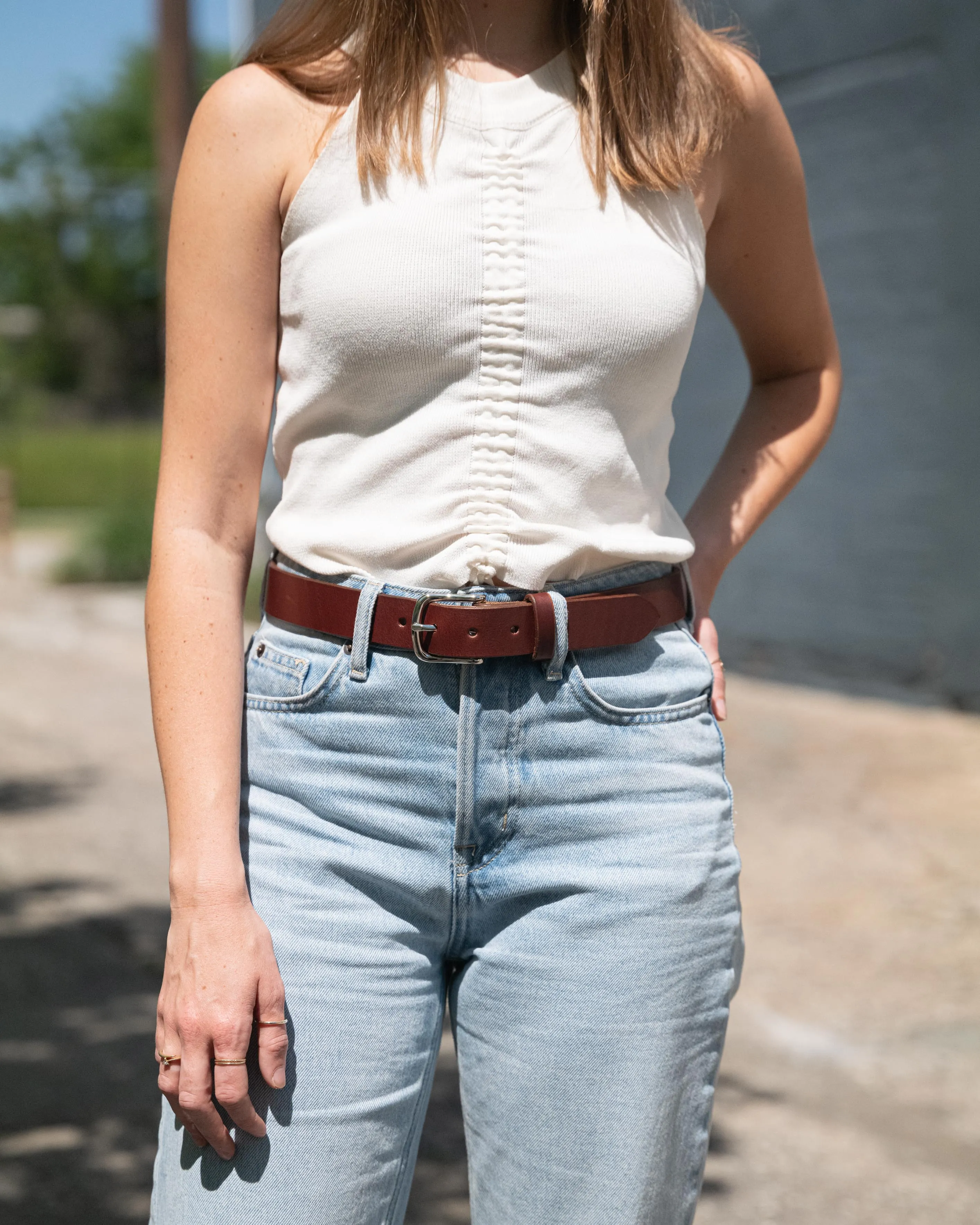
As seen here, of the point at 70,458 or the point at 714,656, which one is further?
the point at 70,458

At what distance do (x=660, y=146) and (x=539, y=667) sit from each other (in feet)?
1.85

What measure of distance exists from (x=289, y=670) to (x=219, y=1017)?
1.11 feet

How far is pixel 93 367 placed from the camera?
40250 mm

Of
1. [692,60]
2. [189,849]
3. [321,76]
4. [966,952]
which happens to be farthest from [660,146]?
[966,952]

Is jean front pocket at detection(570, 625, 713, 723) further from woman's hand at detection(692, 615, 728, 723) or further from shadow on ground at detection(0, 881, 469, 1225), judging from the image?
shadow on ground at detection(0, 881, 469, 1225)

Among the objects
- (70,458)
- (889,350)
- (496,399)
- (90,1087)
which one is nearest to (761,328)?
(496,399)

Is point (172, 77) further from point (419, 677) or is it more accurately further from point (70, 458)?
point (70, 458)

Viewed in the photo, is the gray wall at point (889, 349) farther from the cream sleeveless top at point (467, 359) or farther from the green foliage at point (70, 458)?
the green foliage at point (70, 458)

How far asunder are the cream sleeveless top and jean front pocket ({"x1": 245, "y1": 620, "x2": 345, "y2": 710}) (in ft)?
0.26

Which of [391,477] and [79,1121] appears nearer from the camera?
[391,477]

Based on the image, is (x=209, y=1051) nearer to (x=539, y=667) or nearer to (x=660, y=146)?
(x=539, y=667)

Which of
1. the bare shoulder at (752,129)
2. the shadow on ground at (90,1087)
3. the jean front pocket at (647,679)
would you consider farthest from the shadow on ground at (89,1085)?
the bare shoulder at (752,129)

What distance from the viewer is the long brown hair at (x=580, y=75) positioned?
4.56 ft

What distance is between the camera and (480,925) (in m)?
1.36
